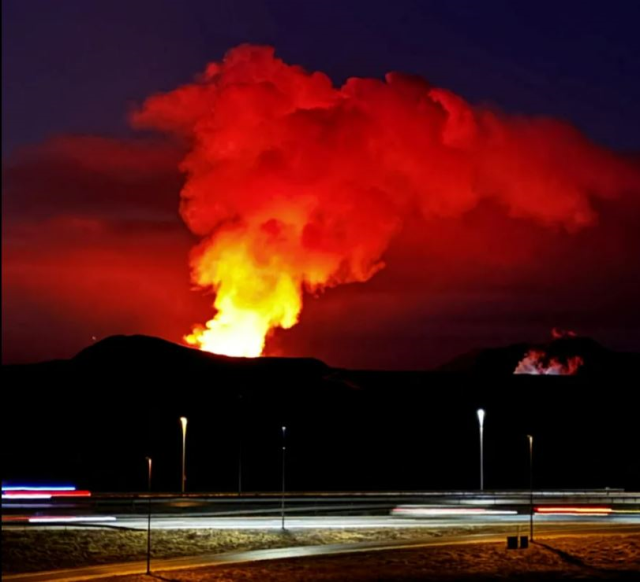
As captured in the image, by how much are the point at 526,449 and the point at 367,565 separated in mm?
91376

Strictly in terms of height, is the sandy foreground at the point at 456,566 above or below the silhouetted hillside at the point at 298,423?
below

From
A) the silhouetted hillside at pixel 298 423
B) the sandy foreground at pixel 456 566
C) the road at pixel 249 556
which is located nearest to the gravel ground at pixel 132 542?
the road at pixel 249 556

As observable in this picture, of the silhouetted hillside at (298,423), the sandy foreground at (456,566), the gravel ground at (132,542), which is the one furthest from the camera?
the silhouetted hillside at (298,423)

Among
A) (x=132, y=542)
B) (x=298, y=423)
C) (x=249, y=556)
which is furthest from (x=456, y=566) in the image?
(x=298, y=423)

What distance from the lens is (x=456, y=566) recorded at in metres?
51.4

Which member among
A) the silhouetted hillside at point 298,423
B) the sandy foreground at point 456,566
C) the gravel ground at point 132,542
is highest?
the silhouetted hillside at point 298,423

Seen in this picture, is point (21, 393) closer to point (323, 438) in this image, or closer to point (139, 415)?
point (139, 415)

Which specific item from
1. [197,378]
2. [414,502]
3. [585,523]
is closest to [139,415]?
[197,378]

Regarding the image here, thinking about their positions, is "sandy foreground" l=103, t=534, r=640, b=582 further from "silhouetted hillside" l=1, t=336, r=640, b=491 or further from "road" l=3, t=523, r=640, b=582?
"silhouetted hillside" l=1, t=336, r=640, b=491

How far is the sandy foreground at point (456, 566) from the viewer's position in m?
48.2

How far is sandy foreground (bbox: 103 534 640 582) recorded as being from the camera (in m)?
48.2

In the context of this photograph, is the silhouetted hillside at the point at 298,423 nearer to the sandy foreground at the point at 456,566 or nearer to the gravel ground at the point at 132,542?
the gravel ground at the point at 132,542

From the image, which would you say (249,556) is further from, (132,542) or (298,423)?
(298,423)

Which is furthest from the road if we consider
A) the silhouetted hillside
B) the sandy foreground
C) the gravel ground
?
the silhouetted hillside
